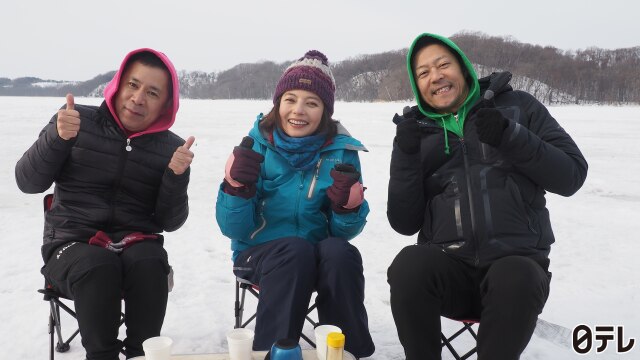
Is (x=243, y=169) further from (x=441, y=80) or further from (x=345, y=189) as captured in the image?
(x=441, y=80)

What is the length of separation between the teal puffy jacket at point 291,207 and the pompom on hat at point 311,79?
31 cm

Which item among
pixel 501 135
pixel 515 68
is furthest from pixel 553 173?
pixel 515 68

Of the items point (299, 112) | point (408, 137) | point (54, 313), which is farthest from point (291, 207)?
point (54, 313)

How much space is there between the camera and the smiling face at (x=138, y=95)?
2.51m

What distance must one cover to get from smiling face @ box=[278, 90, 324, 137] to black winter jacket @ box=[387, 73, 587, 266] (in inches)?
21.7

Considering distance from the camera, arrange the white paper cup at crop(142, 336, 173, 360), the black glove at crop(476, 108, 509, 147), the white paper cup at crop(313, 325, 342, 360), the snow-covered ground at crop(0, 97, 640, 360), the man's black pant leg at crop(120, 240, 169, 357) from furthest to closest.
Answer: the snow-covered ground at crop(0, 97, 640, 360), the man's black pant leg at crop(120, 240, 169, 357), the black glove at crop(476, 108, 509, 147), the white paper cup at crop(313, 325, 342, 360), the white paper cup at crop(142, 336, 173, 360)

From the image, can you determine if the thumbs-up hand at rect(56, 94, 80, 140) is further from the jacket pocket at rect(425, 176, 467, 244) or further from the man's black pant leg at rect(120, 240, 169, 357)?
the jacket pocket at rect(425, 176, 467, 244)

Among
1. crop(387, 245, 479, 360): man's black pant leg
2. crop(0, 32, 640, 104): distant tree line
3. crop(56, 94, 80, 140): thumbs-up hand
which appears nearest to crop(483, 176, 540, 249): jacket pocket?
crop(387, 245, 479, 360): man's black pant leg

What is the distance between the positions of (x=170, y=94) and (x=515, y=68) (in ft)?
268

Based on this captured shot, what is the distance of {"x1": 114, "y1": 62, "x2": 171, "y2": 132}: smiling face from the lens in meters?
2.51

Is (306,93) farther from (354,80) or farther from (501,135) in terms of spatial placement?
(354,80)

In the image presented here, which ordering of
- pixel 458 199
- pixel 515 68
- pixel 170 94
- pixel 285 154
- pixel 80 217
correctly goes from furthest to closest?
pixel 515 68 → pixel 170 94 → pixel 285 154 → pixel 80 217 → pixel 458 199

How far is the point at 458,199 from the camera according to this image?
218 centimetres

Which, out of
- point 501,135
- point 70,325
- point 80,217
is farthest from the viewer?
point 70,325
